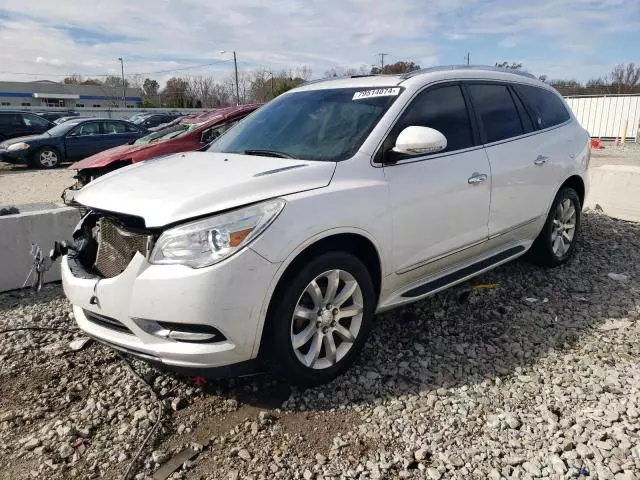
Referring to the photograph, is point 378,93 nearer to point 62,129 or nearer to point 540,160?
point 540,160

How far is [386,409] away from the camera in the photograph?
9.75 ft

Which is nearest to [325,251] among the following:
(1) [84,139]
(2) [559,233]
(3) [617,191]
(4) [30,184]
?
(2) [559,233]

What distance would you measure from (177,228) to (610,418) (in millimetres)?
2535

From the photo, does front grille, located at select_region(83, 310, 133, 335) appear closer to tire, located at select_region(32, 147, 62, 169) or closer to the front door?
the front door

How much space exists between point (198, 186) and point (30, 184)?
39.4ft

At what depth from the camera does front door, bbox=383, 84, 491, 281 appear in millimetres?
3348

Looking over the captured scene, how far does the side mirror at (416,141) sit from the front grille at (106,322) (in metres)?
1.95

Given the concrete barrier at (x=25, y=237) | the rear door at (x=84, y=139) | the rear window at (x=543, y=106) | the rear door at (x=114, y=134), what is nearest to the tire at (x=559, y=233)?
the rear window at (x=543, y=106)

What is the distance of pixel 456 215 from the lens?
369 centimetres

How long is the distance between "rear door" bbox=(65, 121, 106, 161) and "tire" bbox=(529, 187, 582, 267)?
14.6 meters

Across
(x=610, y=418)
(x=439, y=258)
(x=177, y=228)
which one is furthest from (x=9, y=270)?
(x=610, y=418)

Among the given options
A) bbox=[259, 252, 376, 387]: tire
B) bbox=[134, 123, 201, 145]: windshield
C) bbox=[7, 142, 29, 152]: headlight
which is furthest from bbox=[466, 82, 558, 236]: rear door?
bbox=[7, 142, 29, 152]: headlight

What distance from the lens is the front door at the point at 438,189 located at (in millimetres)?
3348

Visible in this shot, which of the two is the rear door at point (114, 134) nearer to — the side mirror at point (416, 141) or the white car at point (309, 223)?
the white car at point (309, 223)
